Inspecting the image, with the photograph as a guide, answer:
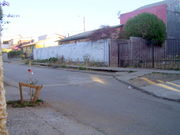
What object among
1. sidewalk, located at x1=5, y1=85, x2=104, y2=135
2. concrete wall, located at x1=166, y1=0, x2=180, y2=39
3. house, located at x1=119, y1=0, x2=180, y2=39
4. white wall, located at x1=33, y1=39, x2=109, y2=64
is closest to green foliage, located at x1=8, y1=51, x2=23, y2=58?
white wall, located at x1=33, y1=39, x2=109, y2=64

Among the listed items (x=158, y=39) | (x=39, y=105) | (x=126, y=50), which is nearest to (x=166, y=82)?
(x=39, y=105)

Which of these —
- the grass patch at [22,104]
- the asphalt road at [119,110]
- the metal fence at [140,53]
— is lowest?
the asphalt road at [119,110]

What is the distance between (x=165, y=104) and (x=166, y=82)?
3.74 m

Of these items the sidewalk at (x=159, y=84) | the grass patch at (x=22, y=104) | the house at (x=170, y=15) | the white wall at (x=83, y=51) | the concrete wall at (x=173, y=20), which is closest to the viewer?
the grass patch at (x=22, y=104)

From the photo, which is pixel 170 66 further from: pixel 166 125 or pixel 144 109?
pixel 166 125

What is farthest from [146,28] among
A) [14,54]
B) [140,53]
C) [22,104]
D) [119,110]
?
[14,54]

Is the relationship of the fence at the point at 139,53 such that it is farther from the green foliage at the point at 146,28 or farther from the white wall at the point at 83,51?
the white wall at the point at 83,51

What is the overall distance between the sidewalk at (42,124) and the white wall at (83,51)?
14.8 m

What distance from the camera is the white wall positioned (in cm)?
2110

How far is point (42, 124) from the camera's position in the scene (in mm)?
5219

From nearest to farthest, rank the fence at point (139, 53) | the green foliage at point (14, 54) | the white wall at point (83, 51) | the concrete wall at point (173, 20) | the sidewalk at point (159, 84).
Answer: the sidewalk at point (159, 84)
the fence at point (139, 53)
the white wall at point (83, 51)
the concrete wall at point (173, 20)
the green foliage at point (14, 54)

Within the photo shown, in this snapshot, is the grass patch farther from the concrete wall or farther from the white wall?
the concrete wall

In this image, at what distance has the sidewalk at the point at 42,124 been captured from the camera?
15.7 feet

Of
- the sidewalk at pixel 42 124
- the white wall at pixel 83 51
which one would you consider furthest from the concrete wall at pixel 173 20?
the sidewalk at pixel 42 124
